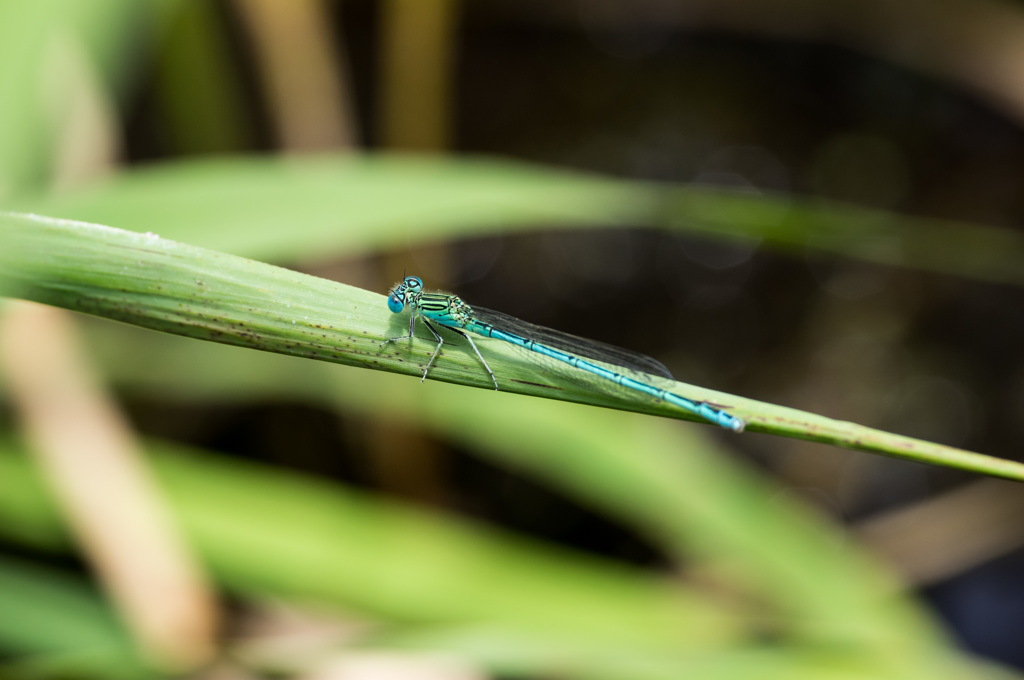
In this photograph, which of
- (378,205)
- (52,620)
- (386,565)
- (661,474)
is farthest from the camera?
(661,474)

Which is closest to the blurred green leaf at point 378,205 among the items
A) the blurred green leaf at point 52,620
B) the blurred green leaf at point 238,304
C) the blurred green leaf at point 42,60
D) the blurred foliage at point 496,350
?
the blurred foliage at point 496,350

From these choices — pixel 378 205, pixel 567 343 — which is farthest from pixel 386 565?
pixel 378 205

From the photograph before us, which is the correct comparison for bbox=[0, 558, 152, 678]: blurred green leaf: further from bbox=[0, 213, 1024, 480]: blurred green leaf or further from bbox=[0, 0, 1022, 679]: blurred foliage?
bbox=[0, 213, 1024, 480]: blurred green leaf

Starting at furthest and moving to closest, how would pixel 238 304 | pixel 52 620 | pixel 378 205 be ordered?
pixel 52 620
pixel 378 205
pixel 238 304

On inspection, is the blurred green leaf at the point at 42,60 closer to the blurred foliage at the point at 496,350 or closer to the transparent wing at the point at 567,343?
the blurred foliage at the point at 496,350

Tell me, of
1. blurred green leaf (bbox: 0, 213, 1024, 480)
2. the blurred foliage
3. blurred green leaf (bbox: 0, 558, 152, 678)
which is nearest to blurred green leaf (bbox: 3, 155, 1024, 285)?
the blurred foliage

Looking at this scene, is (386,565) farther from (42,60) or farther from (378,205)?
(42,60)
